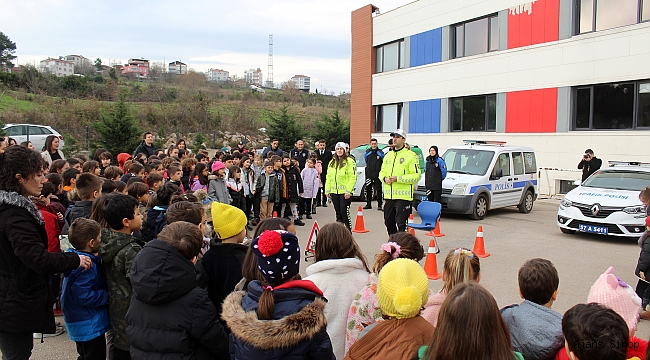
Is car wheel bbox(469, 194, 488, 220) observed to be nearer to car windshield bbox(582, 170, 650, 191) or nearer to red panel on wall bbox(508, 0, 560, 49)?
car windshield bbox(582, 170, 650, 191)

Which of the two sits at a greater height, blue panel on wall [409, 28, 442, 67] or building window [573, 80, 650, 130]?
blue panel on wall [409, 28, 442, 67]

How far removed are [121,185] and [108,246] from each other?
2.70 metres

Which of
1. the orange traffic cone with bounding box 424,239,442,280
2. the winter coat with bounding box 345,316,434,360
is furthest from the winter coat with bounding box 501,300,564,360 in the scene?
the orange traffic cone with bounding box 424,239,442,280

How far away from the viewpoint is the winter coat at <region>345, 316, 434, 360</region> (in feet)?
7.93

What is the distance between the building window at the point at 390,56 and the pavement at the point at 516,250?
14.7 m

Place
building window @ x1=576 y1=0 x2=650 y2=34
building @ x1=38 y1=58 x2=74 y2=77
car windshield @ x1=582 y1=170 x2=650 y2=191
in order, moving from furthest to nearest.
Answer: building @ x1=38 y1=58 x2=74 y2=77, building window @ x1=576 y1=0 x2=650 y2=34, car windshield @ x1=582 y1=170 x2=650 y2=191

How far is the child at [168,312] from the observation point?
2.80m

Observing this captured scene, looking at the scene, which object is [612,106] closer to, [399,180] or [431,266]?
[399,180]

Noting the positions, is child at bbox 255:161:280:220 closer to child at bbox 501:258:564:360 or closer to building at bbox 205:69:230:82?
child at bbox 501:258:564:360

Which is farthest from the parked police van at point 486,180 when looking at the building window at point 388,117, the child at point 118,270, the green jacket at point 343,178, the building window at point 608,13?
the building window at point 388,117

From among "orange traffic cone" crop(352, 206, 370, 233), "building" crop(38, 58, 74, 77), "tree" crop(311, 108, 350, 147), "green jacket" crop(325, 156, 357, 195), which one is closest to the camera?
"green jacket" crop(325, 156, 357, 195)

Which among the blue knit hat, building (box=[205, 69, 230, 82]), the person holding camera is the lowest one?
the blue knit hat

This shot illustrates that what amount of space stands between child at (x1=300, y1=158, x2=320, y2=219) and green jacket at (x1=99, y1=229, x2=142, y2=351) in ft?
29.1

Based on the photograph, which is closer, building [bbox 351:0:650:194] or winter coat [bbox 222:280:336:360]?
winter coat [bbox 222:280:336:360]
